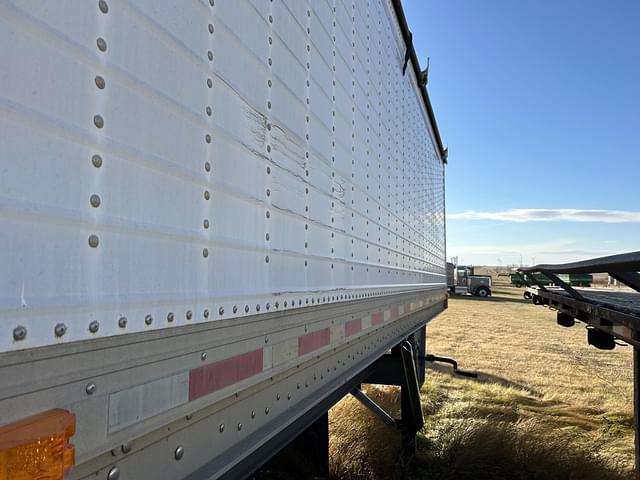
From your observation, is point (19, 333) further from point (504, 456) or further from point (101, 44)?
point (504, 456)

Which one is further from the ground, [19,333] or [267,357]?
[19,333]

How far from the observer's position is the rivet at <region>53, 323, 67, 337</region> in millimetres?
870

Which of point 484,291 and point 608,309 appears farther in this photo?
point 484,291

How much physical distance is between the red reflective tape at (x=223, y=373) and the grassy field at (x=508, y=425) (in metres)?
3.93

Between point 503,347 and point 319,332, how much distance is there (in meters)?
11.9

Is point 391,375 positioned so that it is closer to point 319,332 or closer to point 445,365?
point 319,332

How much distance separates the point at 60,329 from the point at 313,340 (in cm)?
129

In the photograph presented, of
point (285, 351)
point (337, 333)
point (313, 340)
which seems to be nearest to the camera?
point (285, 351)

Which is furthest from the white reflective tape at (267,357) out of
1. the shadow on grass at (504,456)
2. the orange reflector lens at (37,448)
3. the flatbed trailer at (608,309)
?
the shadow on grass at (504,456)

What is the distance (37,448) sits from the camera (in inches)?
32.7

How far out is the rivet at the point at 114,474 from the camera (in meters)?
1.03

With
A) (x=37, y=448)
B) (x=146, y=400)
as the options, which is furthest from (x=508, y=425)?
(x=37, y=448)

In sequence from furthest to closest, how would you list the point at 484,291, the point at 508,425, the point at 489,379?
the point at 484,291 → the point at 489,379 → the point at 508,425

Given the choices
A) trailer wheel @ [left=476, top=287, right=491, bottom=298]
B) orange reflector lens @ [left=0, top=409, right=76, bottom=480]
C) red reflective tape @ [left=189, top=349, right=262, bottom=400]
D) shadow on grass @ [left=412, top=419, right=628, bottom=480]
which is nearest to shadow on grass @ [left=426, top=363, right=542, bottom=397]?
shadow on grass @ [left=412, top=419, right=628, bottom=480]
